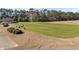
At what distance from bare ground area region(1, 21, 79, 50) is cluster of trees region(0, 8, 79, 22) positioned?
0.36ft

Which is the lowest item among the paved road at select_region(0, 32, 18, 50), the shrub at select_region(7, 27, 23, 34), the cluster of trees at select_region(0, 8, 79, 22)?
the paved road at select_region(0, 32, 18, 50)

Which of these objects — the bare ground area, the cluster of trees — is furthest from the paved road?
the cluster of trees

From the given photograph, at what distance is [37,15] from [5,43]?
51 centimetres

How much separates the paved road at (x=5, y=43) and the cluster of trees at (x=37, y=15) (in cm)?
24

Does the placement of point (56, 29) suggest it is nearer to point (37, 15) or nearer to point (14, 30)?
point (37, 15)

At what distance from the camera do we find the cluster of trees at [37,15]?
2082 mm

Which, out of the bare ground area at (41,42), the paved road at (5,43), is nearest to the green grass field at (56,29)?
the bare ground area at (41,42)

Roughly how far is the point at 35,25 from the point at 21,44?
285 millimetres

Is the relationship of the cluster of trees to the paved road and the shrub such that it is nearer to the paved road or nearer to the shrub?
the shrub

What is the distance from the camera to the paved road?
6.77ft

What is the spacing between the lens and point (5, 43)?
2.06 m

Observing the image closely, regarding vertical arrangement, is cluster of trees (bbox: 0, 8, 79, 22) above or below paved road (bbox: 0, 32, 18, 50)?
above
